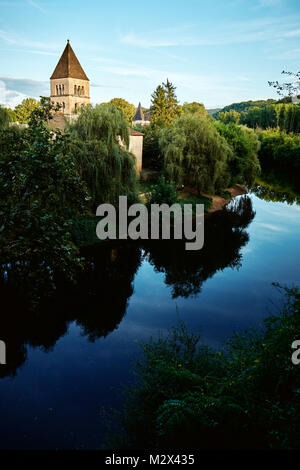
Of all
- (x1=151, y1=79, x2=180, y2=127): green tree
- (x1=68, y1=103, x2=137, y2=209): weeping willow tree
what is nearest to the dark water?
(x1=68, y1=103, x2=137, y2=209): weeping willow tree

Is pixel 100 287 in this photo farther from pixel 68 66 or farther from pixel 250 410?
pixel 68 66

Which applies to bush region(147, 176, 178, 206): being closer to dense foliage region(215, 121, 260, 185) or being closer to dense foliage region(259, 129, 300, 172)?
dense foliage region(215, 121, 260, 185)

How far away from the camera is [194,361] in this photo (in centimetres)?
703

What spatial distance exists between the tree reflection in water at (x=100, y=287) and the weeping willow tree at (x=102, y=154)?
3.25 meters

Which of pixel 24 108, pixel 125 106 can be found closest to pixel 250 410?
pixel 24 108

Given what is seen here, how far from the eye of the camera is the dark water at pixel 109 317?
7.93 m

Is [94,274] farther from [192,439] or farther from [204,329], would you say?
[192,439]

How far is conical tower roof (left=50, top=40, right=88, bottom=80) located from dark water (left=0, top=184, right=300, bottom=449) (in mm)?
33367

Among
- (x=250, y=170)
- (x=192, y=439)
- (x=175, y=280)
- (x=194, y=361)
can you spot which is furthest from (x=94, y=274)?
(x=250, y=170)

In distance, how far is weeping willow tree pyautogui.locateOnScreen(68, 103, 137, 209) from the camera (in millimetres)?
17875

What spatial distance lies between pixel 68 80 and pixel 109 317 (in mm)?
39748

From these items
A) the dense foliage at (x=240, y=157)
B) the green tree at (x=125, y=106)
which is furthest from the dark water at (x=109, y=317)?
the green tree at (x=125, y=106)

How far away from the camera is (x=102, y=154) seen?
18.2 meters

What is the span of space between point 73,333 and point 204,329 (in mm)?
4624
